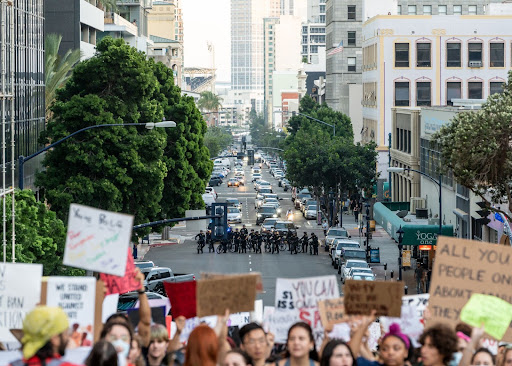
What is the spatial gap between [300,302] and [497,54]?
7751cm

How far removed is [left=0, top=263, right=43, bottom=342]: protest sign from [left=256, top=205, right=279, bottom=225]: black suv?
7046cm

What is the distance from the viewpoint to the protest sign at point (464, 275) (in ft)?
40.9

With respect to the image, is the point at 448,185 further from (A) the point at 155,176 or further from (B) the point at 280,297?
(B) the point at 280,297

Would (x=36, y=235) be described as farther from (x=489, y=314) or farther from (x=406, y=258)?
(x=489, y=314)

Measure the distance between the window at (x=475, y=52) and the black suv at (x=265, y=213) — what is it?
17.9 metres

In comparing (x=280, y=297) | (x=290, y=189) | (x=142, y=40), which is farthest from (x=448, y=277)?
(x=290, y=189)

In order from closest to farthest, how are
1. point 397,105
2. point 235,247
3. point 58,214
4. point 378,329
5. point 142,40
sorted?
point 378,329 < point 58,214 < point 235,247 < point 397,105 < point 142,40

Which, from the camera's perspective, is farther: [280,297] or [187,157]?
[187,157]

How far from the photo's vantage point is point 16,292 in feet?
42.1

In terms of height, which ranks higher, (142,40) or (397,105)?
(142,40)

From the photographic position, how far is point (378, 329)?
20344 millimetres

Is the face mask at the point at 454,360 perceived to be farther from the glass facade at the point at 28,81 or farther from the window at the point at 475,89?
the window at the point at 475,89

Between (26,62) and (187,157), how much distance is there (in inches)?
377

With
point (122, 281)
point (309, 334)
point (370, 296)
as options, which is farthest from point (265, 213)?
point (309, 334)
